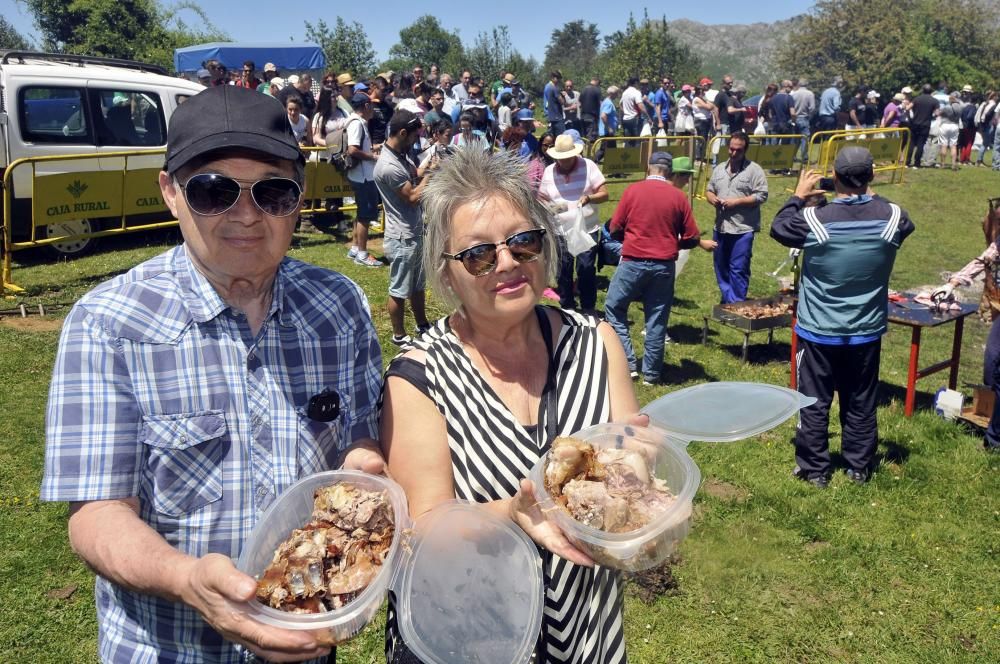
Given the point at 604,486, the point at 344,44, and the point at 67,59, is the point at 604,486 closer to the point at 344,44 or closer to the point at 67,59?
the point at 67,59

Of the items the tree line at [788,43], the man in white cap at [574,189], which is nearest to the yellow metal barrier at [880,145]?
the man in white cap at [574,189]

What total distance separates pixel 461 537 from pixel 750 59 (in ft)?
660

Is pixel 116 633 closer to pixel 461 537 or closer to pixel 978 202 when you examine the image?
pixel 461 537

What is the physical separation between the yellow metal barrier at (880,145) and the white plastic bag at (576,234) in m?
11.0

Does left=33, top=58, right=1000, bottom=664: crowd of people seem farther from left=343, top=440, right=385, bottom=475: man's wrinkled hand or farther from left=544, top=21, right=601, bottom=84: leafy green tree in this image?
left=544, top=21, right=601, bottom=84: leafy green tree

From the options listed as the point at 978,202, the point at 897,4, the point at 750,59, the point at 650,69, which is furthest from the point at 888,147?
the point at 750,59

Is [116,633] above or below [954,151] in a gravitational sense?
below

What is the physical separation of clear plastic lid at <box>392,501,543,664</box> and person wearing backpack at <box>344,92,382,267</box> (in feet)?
28.5

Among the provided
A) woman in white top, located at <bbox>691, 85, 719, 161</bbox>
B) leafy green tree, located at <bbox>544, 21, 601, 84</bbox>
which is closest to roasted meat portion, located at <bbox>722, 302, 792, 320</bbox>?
woman in white top, located at <bbox>691, 85, 719, 161</bbox>

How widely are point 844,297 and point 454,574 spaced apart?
14.9 ft

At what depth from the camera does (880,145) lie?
18859mm

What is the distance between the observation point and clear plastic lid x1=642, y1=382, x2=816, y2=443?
6.66 feet

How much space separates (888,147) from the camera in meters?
19.1

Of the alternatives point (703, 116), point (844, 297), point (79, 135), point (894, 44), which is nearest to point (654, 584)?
point (844, 297)
